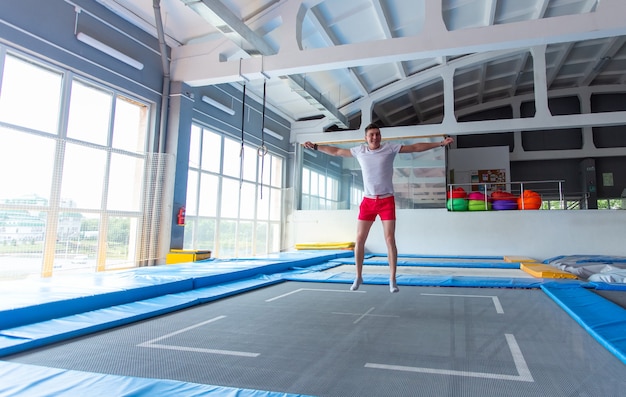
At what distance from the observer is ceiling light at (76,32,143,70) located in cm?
477

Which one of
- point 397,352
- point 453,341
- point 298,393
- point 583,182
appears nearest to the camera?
point 298,393

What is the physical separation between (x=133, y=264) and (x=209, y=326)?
12.1ft

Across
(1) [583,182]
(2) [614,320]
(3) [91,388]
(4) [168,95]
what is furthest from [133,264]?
(1) [583,182]

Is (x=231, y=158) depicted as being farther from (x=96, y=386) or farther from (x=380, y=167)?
(x=96, y=386)

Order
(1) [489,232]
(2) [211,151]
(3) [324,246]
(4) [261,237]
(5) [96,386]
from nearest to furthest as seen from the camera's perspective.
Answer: (5) [96,386], (2) [211,151], (1) [489,232], (3) [324,246], (4) [261,237]

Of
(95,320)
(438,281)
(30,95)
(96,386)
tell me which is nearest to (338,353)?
(96,386)

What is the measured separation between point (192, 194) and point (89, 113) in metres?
2.22

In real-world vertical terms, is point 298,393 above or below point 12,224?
below

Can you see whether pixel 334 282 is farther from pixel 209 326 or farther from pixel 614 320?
pixel 614 320

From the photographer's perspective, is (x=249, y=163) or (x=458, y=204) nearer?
(x=249, y=163)

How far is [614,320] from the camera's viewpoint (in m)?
2.14

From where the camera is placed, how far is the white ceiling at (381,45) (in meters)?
4.97

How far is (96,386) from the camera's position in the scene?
1.31 metres

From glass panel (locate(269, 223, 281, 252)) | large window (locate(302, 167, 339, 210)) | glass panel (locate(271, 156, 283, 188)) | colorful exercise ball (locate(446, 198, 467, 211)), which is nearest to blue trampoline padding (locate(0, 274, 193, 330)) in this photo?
glass panel (locate(269, 223, 281, 252))
